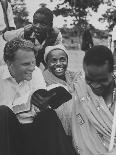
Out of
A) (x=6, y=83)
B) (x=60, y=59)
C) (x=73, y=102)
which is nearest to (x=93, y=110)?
(x=73, y=102)

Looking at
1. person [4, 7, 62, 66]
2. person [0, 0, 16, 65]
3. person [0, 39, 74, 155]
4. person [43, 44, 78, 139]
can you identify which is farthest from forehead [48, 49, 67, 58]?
person [0, 39, 74, 155]

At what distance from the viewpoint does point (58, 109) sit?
125 inches

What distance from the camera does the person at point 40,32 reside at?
173 inches

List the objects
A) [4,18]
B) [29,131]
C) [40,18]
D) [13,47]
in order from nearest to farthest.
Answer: [29,131] → [13,47] → [40,18] → [4,18]

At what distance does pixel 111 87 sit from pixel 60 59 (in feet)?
4.91

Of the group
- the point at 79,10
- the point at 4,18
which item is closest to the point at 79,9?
the point at 79,10

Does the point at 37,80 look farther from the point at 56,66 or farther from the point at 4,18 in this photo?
the point at 4,18

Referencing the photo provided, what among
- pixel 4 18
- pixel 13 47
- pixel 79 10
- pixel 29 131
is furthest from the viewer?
pixel 79 10

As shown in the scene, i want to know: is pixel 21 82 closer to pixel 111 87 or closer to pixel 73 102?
pixel 73 102

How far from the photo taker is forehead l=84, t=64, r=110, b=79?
298 centimetres

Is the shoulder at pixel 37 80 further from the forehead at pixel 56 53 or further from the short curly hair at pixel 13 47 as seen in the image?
the forehead at pixel 56 53

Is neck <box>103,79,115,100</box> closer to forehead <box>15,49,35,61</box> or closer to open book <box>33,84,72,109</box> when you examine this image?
open book <box>33,84,72,109</box>

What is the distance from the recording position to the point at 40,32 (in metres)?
4.42

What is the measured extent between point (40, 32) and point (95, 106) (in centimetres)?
172
